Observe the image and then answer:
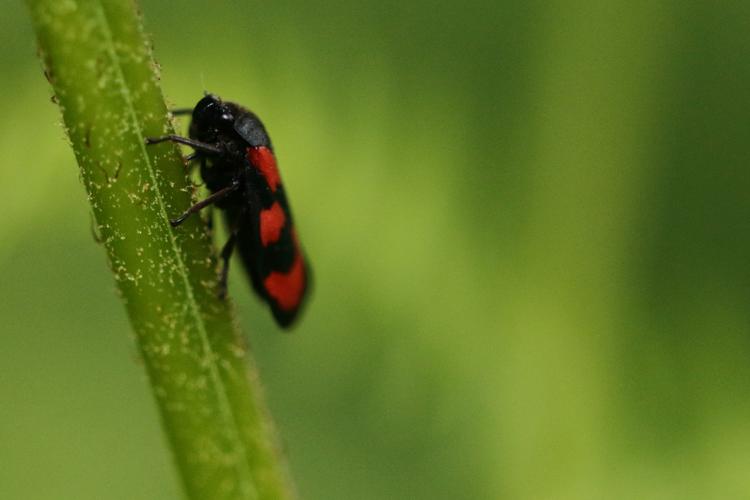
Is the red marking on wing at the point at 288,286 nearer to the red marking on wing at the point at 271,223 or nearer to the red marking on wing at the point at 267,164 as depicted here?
the red marking on wing at the point at 271,223

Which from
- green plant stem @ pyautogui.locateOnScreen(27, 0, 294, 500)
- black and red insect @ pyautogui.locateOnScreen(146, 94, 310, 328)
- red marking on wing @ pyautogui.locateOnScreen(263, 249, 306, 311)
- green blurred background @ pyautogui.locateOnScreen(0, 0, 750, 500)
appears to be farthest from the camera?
green blurred background @ pyautogui.locateOnScreen(0, 0, 750, 500)

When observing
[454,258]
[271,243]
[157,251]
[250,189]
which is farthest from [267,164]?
[157,251]

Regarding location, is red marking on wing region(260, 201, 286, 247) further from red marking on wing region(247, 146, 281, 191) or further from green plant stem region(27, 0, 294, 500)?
green plant stem region(27, 0, 294, 500)

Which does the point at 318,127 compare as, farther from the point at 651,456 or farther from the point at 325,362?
the point at 651,456

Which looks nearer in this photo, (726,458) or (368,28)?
(726,458)

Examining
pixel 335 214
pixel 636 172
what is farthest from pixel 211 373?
pixel 636 172

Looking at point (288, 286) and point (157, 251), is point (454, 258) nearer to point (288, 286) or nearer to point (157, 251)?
point (288, 286)

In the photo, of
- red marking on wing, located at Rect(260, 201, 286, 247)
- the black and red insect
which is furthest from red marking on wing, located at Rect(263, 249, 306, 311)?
red marking on wing, located at Rect(260, 201, 286, 247)
